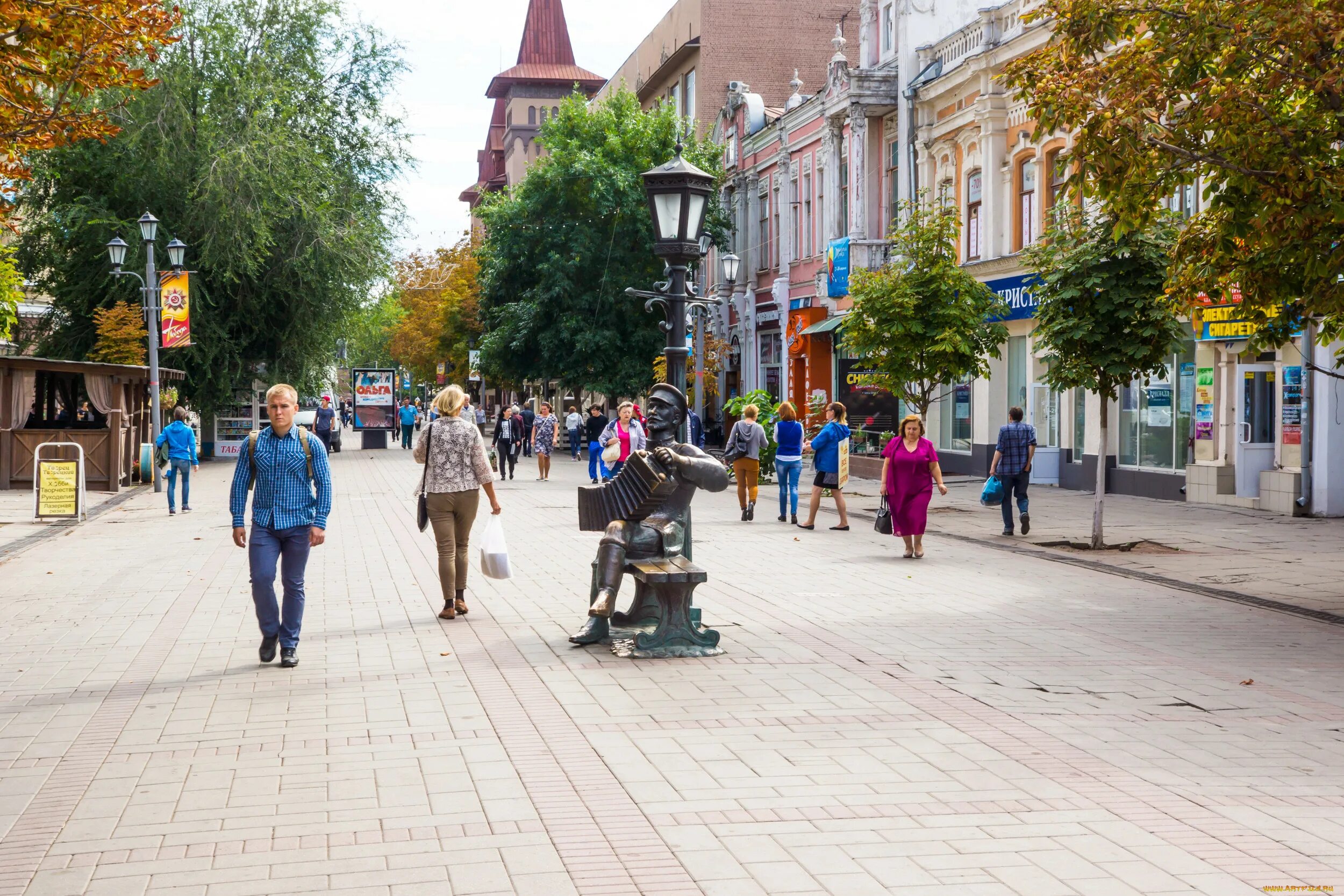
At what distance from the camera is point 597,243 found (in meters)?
45.2

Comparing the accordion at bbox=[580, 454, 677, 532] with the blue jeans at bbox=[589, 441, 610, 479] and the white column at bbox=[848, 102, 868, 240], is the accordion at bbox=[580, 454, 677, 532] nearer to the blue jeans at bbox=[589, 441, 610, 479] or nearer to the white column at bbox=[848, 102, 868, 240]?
the blue jeans at bbox=[589, 441, 610, 479]

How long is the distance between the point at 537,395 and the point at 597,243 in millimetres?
13426

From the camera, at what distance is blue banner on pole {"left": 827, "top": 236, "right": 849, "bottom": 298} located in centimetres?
3609

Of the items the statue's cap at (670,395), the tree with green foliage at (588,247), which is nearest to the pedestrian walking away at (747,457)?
the statue's cap at (670,395)

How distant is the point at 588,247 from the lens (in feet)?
147

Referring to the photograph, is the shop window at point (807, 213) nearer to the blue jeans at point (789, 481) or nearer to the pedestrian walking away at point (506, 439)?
→ the pedestrian walking away at point (506, 439)

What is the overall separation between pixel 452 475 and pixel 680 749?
4695mm

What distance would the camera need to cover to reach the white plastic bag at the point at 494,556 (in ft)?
32.0

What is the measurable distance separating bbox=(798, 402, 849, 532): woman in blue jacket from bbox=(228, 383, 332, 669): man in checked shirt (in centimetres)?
1064

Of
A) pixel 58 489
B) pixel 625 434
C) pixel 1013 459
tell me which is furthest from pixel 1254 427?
pixel 58 489

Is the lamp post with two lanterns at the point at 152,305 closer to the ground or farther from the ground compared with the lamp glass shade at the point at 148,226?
closer to the ground

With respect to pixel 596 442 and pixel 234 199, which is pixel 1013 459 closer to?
pixel 596 442

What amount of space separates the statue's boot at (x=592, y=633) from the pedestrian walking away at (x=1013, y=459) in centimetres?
939

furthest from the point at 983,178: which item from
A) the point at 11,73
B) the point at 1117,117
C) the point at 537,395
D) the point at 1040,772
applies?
the point at 537,395
